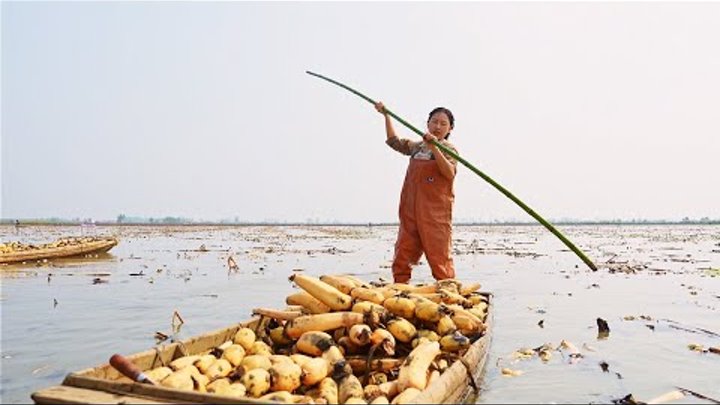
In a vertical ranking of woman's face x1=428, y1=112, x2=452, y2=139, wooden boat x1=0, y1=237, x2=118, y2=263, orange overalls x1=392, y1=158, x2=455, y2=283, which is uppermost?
woman's face x1=428, y1=112, x2=452, y2=139

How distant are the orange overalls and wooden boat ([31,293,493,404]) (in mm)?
2991

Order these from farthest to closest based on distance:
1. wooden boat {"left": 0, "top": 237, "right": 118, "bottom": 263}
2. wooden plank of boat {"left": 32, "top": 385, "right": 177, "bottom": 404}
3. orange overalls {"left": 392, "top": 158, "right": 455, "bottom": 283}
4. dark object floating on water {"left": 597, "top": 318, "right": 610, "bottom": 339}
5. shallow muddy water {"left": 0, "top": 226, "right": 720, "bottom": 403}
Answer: wooden boat {"left": 0, "top": 237, "right": 118, "bottom": 263}, dark object floating on water {"left": 597, "top": 318, "right": 610, "bottom": 339}, orange overalls {"left": 392, "top": 158, "right": 455, "bottom": 283}, shallow muddy water {"left": 0, "top": 226, "right": 720, "bottom": 403}, wooden plank of boat {"left": 32, "top": 385, "right": 177, "bottom": 404}

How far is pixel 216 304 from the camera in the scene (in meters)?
9.80

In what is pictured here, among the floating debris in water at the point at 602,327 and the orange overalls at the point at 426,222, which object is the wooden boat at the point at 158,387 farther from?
the floating debris in water at the point at 602,327

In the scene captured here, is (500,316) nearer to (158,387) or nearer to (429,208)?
(429,208)

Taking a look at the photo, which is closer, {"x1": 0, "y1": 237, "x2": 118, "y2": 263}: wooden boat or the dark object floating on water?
the dark object floating on water

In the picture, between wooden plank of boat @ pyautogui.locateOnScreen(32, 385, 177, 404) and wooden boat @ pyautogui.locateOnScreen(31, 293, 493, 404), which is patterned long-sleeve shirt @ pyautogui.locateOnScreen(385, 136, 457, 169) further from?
wooden plank of boat @ pyautogui.locateOnScreen(32, 385, 177, 404)

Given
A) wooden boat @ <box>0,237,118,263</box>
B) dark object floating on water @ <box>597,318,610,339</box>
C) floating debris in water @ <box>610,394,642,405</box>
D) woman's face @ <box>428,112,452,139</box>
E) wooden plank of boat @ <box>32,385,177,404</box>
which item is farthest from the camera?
wooden boat @ <box>0,237,118,263</box>

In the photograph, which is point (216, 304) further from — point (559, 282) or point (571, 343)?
point (559, 282)

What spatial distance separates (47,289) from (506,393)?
967cm

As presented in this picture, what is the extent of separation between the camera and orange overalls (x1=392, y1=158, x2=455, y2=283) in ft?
24.6

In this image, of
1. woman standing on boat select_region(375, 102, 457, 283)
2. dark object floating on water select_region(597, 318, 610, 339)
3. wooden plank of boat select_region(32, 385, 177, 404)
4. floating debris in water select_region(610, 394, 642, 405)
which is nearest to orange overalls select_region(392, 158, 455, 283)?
woman standing on boat select_region(375, 102, 457, 283)

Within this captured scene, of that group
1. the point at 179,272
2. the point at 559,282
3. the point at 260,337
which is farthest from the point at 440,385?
the point at 179,272

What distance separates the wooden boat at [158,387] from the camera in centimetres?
287
